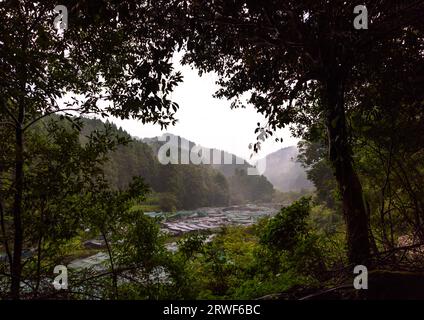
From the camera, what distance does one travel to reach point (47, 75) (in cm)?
340

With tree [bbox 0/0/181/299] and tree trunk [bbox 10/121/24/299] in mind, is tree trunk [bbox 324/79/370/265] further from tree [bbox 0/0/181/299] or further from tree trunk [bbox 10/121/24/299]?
tree trunk [bbox 10/121/24/299]

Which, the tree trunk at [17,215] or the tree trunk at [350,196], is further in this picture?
the tree trunk at [350,196]

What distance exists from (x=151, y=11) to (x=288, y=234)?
5.96 meters

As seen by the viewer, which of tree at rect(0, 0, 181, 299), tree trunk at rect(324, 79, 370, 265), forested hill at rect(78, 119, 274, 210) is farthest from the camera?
forested hill at rect(78, 119, 274, 210)

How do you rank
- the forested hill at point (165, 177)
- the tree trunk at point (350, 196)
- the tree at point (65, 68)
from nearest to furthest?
1. the tree at point (65, 68)
2. the tree trunk at point (350, 196)
3. the forested hill at point (165, 177)

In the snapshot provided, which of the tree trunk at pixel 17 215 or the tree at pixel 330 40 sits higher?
the tree at pixel 330 40

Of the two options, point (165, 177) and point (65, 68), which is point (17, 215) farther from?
point (165, 177)

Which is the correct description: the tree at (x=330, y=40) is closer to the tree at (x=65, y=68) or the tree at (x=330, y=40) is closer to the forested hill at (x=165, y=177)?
the tree at (x=65, y=68)

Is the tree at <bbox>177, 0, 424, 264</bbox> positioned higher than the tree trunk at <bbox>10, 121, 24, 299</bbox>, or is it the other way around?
the tree at <bbox>177, 0, 424, 264</bbox>

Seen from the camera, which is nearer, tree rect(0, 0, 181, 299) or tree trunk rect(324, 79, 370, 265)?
tree rect(0, 0, 181, 299)

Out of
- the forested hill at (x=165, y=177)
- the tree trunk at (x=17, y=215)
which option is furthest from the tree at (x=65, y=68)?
the forested hill at (x=165, y=177)

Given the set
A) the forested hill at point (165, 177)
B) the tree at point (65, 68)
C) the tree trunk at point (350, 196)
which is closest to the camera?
the tree at point (65, 68)

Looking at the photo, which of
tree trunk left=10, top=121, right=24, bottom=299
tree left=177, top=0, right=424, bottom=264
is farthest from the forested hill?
tree left=177, top=0, right=424, bottom=264

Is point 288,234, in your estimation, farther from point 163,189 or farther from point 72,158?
point 163,189
